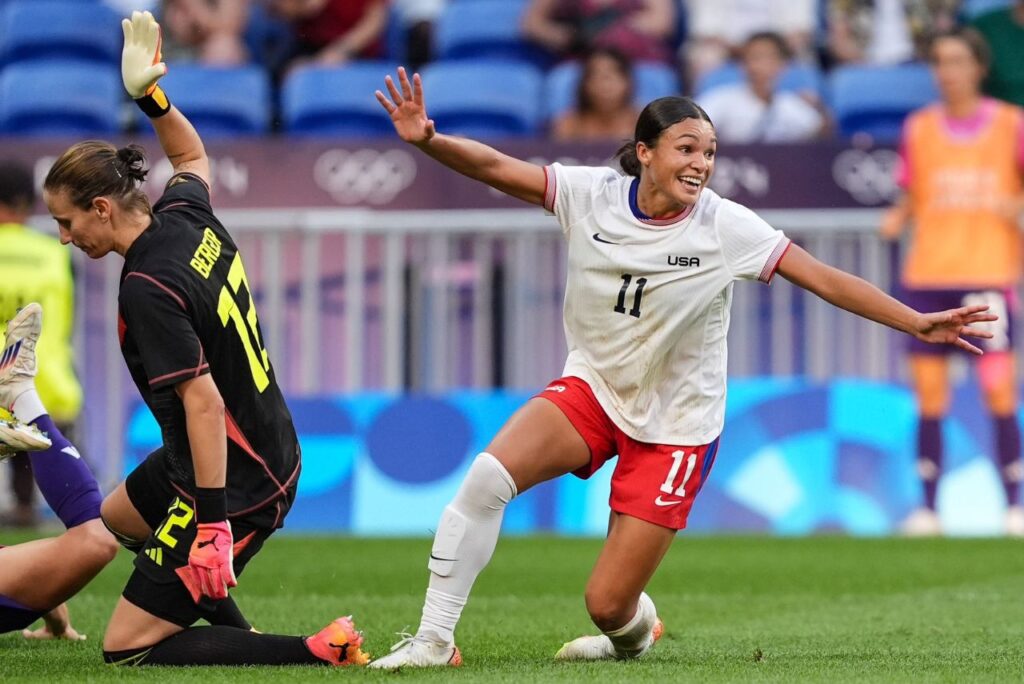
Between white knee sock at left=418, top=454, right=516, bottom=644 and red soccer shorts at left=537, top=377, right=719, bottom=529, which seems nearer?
white knee sock at left=418, top=454, right=516, bottom=644

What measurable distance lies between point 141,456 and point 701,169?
19.9 ft

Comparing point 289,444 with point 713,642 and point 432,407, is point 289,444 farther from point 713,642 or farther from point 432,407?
point 432,407

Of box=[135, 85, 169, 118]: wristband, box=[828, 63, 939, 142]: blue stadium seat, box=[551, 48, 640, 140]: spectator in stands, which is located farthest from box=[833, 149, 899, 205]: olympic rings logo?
box=[135, 85, 169, 118]: wristband

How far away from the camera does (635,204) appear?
220 inches

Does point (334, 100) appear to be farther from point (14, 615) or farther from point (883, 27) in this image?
point (14, 615)

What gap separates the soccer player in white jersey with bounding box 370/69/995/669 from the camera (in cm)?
532

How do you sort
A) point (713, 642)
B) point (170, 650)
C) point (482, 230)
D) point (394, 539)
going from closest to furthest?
point (170, 650)
point (713, 642)
point (394, 539)
point (482, 230)

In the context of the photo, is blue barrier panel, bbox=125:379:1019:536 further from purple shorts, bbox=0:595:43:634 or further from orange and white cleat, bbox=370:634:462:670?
orange and white cleat, bbox=370:634:462:670

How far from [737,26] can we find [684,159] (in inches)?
Answer: 310

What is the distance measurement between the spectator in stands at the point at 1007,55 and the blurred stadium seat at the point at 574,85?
→ 2226mm

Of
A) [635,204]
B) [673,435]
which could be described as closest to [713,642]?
[673,435]

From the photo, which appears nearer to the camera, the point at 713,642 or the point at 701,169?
the point at 701,169

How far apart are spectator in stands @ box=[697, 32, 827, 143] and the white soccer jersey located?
20.9 feet

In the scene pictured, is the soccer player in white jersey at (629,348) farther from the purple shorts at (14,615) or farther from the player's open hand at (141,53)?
the purple shorts at (14,615)
